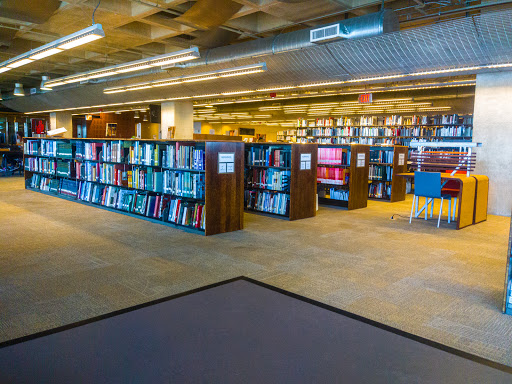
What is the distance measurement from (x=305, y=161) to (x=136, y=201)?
11.1 feet

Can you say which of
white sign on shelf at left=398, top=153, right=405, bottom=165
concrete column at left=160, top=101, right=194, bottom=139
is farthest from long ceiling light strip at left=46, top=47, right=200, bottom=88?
white sign on shelf at left=398, top=153, right=405, bottom=165

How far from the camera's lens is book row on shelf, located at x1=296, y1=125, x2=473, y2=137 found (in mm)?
11523

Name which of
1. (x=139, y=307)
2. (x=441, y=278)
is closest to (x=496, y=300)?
(x=441, y=278)

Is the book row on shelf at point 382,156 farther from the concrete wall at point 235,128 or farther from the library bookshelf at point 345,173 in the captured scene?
the concrete wall at point 235,128

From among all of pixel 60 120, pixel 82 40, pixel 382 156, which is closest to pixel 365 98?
pixel 382 156

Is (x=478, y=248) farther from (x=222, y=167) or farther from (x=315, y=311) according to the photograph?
(x=222, y=167)

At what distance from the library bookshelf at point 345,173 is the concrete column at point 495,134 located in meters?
2.49

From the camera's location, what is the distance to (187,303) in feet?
11.6

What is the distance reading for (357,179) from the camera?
9.18 metres

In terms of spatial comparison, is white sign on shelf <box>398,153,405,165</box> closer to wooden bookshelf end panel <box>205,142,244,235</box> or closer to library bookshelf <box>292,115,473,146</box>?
library bookshelf <box>292,115,473,146</box>

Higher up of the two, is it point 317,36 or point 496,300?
point 317,36

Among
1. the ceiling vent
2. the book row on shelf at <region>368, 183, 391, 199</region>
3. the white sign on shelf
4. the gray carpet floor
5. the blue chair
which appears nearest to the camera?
the gray carpet floor

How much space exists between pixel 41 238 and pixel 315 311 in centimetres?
443

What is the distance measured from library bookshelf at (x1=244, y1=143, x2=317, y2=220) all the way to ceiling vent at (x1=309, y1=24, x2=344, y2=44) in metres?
1.93
